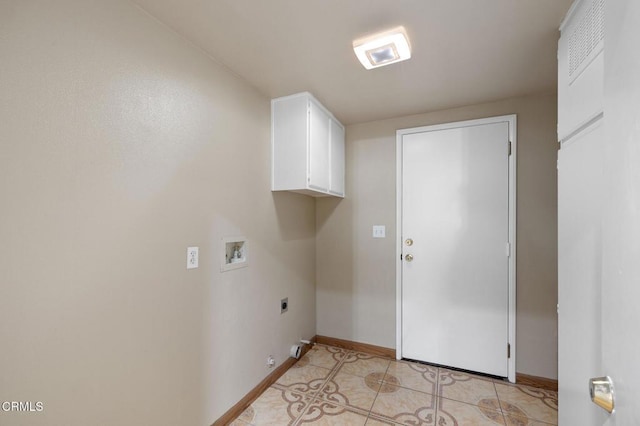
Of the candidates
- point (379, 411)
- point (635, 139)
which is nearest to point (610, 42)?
point (635, 139)

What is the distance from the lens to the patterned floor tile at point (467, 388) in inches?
79.5

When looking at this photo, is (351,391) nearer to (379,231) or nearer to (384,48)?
(379,231)

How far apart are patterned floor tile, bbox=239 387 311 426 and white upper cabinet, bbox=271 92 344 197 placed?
1.58m

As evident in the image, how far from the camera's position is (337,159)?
267cm

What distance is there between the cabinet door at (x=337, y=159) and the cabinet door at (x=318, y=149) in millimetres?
111

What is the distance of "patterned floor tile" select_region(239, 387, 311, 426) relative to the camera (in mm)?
1799

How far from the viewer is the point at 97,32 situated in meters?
1.15

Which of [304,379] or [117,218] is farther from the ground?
[117,218]

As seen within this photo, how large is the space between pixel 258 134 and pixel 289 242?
0.99 metres

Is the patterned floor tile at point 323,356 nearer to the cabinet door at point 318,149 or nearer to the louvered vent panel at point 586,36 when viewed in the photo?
the cabinet door at point 318,149

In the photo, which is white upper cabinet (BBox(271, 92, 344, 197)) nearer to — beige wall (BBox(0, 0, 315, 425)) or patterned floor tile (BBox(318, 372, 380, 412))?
beige wall (BBox(0, 0, 315, 425))

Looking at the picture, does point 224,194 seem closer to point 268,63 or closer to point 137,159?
point 137,159

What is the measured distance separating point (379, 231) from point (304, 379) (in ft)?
4.83

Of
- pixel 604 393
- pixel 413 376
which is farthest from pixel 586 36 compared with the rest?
pixel 413 376
